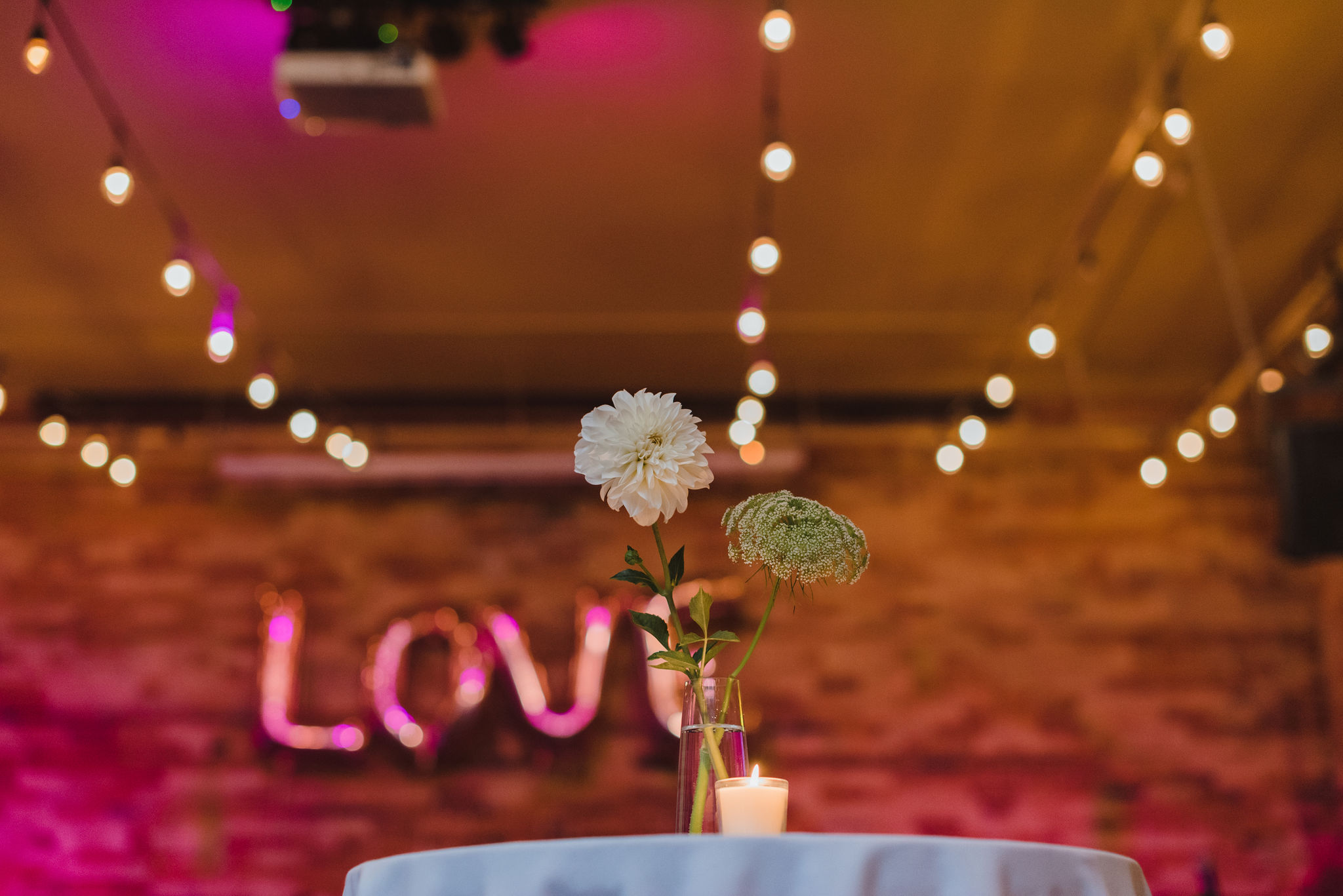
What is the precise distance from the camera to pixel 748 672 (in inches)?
224

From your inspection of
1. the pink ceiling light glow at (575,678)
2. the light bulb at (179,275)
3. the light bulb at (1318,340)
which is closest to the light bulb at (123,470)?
the pink ceiling light glow at (575,678)

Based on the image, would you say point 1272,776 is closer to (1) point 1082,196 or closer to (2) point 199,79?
(1) point 1082,196

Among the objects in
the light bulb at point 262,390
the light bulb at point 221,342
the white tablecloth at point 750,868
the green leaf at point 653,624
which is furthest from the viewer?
the light bulb at point 262,390

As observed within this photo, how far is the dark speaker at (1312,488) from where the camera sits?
4.40m

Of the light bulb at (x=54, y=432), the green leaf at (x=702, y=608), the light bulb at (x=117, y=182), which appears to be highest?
the light bulb at (x=117, y=182)

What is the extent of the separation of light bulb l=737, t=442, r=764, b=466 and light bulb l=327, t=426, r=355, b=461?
73.9 inches

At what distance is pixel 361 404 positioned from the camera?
621 centimetres

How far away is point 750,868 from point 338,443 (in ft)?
16.0

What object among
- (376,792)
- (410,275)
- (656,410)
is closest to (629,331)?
(410,275)

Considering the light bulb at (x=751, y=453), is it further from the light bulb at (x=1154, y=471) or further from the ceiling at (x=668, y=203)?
the light bulb at (x=1154, y=471)

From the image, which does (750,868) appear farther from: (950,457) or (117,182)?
(950,457)

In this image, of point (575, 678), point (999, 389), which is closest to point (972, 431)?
point (999, 389)

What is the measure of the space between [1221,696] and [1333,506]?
174 cm

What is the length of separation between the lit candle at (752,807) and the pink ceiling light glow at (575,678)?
4.24m
